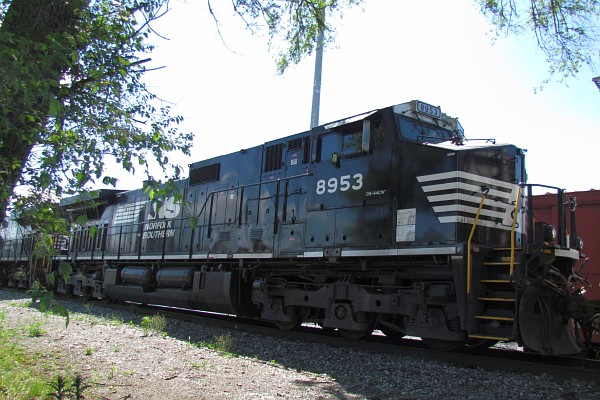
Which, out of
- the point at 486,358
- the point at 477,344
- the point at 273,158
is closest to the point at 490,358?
the point at 486,358

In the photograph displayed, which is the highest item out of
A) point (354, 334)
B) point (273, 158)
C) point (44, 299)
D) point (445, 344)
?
point (273, 158)

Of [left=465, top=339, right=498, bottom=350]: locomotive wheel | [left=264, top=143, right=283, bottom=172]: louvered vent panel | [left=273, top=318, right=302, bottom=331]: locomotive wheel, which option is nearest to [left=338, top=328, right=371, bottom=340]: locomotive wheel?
[left=273, top=318, right=302, bottom=331]: locomotive wheel

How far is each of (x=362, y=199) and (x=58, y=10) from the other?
5.16 m

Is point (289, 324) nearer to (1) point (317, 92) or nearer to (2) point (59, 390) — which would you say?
(2) point (59, 390)

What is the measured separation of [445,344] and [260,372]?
3.00 metres

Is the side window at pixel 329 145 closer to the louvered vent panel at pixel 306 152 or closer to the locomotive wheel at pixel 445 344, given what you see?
the louvered vent panel at pixel 306 152

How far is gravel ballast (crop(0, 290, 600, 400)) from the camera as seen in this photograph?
15.9ft

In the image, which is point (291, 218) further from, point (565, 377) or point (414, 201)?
point (565, 377)

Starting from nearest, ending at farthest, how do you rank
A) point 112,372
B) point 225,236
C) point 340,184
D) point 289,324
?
1. point 112,372
2. point 340,184
3. point 289,324
4. point 225,236

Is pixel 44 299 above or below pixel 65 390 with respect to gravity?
above

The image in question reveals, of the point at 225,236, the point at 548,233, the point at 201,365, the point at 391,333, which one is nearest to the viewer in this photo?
the point at 201,365

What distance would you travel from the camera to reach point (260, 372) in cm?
572

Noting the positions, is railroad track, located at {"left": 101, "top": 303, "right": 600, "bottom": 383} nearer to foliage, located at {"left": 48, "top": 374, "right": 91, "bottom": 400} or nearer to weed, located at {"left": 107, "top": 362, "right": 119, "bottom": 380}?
weed, located at {"left": 107, "top": 362, "right": 119, "bottom": 380}

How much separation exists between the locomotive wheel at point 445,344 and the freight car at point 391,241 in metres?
0.02
